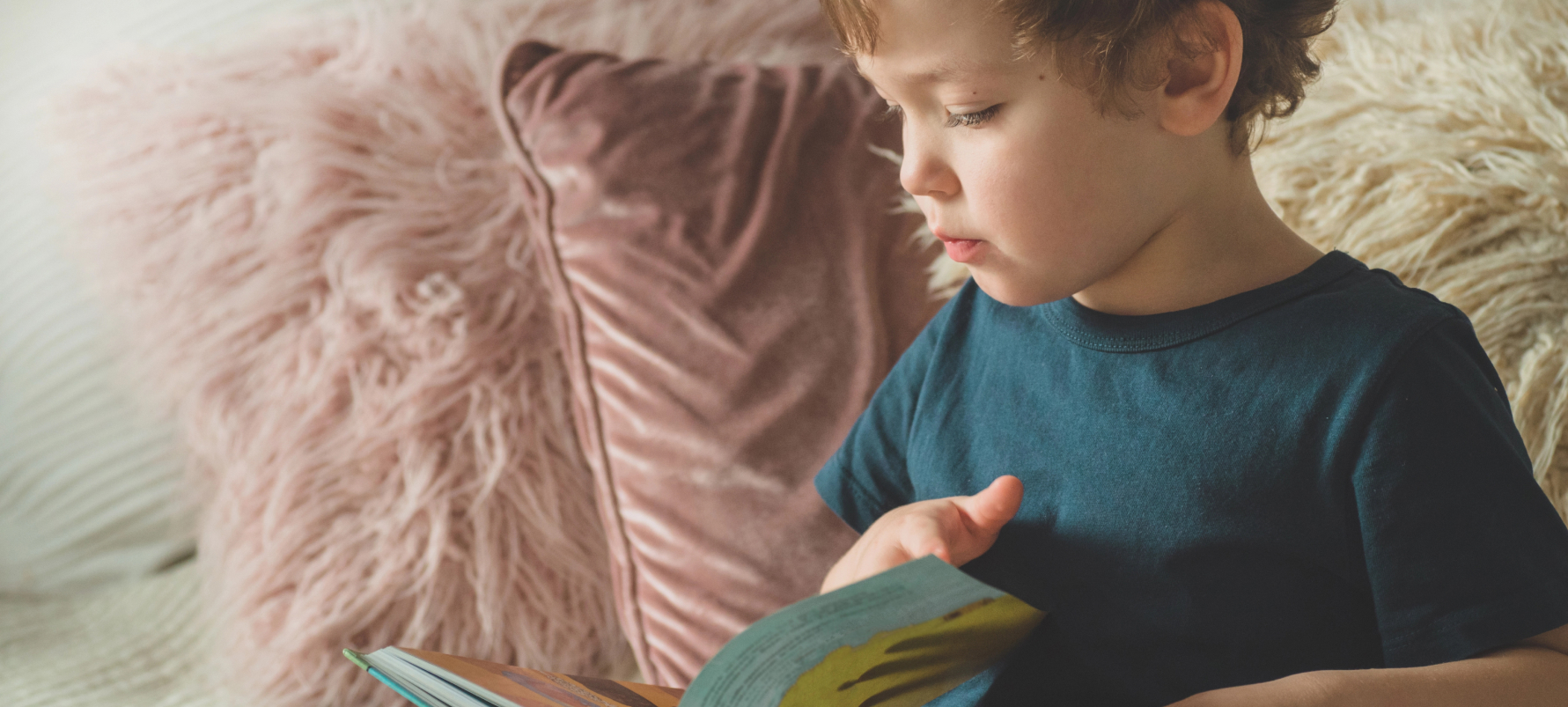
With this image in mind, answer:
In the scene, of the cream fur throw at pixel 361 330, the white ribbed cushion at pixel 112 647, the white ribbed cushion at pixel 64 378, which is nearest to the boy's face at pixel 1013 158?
the cream fur throw at pixel 361 330

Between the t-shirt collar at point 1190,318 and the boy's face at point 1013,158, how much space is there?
39mm

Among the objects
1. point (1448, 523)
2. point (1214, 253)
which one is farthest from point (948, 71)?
point (1448, 523)

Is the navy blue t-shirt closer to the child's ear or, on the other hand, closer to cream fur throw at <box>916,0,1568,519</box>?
the child's ear

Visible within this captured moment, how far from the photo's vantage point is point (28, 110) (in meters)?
1.17

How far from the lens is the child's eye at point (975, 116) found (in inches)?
19.8

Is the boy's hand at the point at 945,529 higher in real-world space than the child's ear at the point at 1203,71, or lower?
lower

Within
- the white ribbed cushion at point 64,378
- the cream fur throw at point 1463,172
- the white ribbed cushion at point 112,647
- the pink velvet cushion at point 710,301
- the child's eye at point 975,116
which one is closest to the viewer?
the child's eye at point 975,116

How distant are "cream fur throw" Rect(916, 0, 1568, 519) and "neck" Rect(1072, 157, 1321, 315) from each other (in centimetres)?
22

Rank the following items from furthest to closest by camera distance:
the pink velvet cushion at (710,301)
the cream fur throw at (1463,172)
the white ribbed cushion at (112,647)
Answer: the white ribbed cushion at (112,647) < the pink velvet cushion at (710,301) < the cream fur throw at (1463,172)

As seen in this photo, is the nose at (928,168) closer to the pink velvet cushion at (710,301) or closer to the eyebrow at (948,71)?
the eyebrow at (948,71)

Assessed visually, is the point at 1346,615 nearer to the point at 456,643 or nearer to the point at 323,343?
the point at 456,643

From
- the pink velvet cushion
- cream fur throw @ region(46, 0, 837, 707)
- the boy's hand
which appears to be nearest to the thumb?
the boy's hand

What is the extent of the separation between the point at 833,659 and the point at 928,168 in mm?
238

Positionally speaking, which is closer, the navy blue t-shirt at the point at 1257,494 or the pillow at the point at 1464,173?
the navy blue t-shirt at the point at 1257,494
